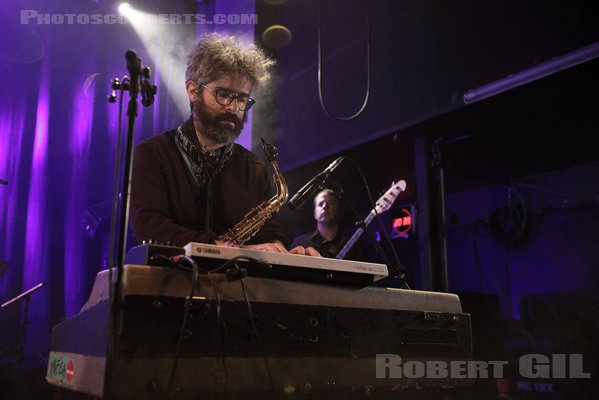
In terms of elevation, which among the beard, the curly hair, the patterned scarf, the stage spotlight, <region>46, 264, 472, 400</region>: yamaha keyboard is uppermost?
the stage spotlight

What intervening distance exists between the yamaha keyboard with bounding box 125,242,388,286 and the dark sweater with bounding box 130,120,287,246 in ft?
1.73

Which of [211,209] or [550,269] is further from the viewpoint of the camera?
[550,269]

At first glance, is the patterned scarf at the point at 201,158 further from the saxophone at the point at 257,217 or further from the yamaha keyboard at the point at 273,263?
the yamaha keyboard at the point at 273,263

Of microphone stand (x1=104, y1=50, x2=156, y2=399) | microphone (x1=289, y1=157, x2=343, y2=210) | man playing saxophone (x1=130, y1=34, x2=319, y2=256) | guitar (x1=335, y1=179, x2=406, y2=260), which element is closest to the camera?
microphone stand (x1=104, y1=50, x2=156, y2=399)

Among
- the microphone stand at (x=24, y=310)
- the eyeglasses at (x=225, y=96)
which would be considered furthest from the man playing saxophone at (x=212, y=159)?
the microphone stand at (x=24, y=310)

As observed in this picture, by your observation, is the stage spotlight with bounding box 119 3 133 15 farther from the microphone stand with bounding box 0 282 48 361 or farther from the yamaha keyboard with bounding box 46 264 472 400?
the yamaha keyboard with bounding box 46 264 472 400

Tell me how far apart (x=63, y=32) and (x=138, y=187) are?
3940mm

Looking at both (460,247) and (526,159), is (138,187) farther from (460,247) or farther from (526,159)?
(460,247)

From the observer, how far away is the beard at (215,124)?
2.60 m

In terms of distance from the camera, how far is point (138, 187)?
88.8 inches

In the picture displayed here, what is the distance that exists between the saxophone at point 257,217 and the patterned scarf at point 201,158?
0.28m

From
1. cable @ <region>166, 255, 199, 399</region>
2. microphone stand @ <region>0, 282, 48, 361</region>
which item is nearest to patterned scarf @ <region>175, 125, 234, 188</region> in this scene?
cable @ <region>166, 255, 199, 399</region>

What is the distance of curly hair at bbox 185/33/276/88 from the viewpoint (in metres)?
2.59

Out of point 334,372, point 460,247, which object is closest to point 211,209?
point 334,372
